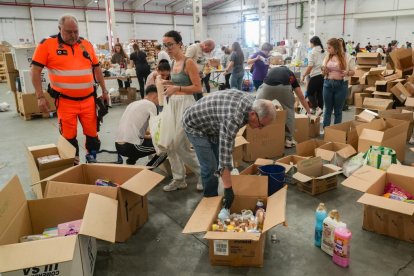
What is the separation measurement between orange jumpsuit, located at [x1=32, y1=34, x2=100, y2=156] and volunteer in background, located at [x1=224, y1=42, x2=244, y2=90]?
4.07 m

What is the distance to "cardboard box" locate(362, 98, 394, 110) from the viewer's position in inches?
207

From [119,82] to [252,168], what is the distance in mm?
6531

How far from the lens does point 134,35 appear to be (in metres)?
19.2

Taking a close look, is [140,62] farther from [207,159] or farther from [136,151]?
[207,159]

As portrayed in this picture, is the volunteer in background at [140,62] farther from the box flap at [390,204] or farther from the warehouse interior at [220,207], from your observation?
the box flap at [390,204]

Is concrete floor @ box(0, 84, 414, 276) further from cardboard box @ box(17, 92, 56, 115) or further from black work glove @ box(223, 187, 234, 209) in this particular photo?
cardboard box @ box(17, 92, 56, 115)

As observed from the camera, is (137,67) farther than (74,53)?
Yes

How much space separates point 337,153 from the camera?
3.28 metres

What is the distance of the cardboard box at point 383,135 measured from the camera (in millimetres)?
3199

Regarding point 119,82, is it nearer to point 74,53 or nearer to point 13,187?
point 74,53

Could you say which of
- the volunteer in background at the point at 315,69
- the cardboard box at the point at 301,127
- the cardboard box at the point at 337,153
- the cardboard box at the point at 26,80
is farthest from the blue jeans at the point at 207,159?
the cardboard box at the point at 26,80

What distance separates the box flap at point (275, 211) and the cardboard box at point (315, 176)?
2.32ft

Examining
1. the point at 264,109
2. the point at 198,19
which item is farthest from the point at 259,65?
the point at 198,19

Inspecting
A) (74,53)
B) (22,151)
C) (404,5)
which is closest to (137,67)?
(22,151)
